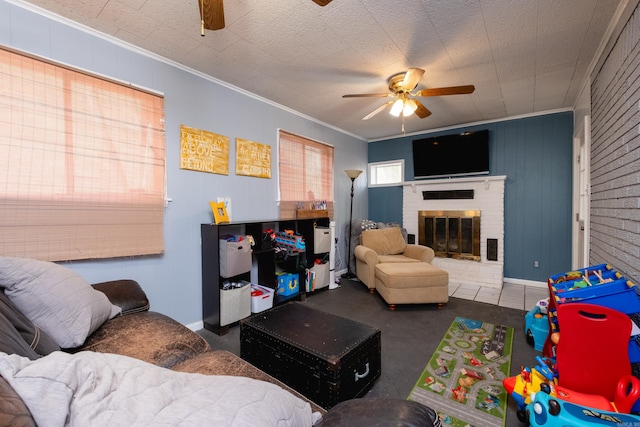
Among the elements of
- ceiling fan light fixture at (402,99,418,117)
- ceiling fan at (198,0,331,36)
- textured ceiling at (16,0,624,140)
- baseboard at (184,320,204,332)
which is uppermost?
textured ceiling at (16,0,624,140)

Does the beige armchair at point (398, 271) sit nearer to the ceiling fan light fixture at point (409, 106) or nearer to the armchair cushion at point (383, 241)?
the armchair cushion at point (383, 241)

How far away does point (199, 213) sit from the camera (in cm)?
274

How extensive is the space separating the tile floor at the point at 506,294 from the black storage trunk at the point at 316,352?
238 cm

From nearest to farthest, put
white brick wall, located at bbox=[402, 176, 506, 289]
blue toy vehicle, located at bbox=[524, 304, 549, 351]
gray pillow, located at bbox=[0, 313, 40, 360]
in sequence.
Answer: gray pillow, located at bbox=[0, 313, 40, 360] < blue toy vehicle, located at bbox=[524, 304, 549, 351] < white brick wall, located at bbox=[402, 176, 506, 289]

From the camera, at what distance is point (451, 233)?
454 cm

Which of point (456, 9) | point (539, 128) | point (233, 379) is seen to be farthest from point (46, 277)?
point (539, 128)

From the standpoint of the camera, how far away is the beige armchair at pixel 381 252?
372cm

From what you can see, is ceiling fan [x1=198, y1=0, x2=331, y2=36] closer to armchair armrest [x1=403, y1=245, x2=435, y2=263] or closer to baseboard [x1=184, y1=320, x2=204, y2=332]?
baseboard [x1=184, y1=320, x2=204, y2=332]

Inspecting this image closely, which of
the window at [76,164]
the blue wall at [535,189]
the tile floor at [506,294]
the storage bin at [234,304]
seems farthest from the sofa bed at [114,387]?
the blue wall at [535,189]

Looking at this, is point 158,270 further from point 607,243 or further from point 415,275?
point 607,243

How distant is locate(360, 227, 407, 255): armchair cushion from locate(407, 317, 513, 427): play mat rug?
1.67 meters

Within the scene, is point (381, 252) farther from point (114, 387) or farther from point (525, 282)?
point (114, 387)

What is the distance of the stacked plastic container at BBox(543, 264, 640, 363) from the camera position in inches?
59.6

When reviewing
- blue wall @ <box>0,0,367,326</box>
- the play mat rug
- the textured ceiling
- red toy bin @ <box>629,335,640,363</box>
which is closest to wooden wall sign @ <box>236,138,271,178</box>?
blue wall @ <box>0,0,367,326</box>
